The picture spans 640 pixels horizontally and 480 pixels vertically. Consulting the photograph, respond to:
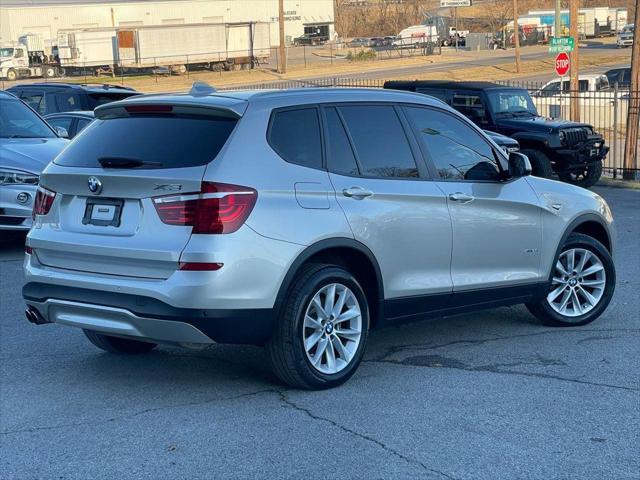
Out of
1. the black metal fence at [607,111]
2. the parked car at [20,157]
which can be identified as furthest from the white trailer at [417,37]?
the parked car at [20,157]

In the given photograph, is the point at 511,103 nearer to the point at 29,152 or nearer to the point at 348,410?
the point at 29,152

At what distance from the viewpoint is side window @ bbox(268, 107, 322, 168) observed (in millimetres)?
6031

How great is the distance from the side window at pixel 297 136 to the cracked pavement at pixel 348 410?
4.69 feet

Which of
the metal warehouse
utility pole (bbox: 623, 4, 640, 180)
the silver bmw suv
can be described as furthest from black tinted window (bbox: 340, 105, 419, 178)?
the metal warehouse

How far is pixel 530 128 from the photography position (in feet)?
61.3

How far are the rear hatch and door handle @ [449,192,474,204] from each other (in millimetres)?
1773

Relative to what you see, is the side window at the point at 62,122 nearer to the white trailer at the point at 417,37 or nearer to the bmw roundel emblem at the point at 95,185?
the bmw roundel emblem at the point at 95,185

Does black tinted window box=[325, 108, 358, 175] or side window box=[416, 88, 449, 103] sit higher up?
black tinted window box=[325, 108, 358, 175]

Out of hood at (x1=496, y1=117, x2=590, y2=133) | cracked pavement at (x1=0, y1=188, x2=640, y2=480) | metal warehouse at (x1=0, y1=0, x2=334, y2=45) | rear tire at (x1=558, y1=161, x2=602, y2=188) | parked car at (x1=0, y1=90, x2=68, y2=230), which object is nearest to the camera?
cracked pavement at (x1=0, y1=188, x2=640, y2=480)

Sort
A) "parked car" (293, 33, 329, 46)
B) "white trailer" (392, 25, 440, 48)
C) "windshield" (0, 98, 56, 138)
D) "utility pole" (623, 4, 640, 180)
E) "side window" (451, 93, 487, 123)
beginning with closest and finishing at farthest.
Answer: "windshield" (0, 98, 56, 138) → "side window" (451, 93, 487, 123) → "utility pole" (623, 4, 640, 180) → "white trailer" (392, 25, 440, 48) → "parked car" (293, 33, 329, 46)

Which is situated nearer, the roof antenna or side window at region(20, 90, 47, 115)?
the roof antenna

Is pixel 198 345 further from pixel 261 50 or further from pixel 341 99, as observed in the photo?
pixel 261 50

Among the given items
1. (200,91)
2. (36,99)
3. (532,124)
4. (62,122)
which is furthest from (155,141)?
(36,99)

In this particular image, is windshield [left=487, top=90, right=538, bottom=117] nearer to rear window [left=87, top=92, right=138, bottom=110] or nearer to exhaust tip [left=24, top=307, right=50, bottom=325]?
rear window [left=87, top=92, right=138, bottom=110]
